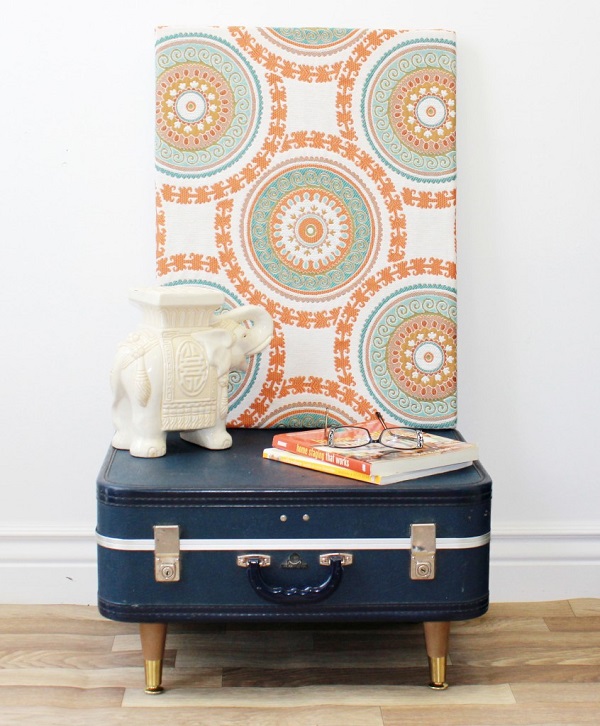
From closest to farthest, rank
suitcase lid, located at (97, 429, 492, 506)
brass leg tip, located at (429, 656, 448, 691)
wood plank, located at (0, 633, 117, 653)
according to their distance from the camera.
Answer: suitcase lid, located at (97, 429, 492, 506) → brass leg tip, located at (429, 656, 448, 691) → wood plank, located at (0, 633, 117, 653)

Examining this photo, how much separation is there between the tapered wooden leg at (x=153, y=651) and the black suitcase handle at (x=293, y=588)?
0.18 meters

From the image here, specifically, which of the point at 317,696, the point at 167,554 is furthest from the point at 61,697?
the point at 317,696

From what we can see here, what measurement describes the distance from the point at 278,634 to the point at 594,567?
26.5 inches

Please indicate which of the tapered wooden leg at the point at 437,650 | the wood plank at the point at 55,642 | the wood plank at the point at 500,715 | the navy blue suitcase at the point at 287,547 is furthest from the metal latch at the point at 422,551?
the wood plank at the point at 55,642

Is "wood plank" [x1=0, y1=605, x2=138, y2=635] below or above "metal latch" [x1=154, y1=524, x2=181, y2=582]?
below

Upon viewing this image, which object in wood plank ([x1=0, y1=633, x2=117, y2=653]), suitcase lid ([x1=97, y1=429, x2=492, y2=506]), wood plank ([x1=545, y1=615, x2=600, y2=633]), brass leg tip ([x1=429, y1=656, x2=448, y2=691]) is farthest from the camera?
wood plank ([x1=545, y1=615, x2=600, y2=633])

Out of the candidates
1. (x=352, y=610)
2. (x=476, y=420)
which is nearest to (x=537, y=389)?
(x=476, y=420)

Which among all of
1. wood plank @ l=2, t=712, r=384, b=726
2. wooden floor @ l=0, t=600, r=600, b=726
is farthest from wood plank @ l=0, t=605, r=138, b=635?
wood plank @ l=2, t=712, r=384, b=726

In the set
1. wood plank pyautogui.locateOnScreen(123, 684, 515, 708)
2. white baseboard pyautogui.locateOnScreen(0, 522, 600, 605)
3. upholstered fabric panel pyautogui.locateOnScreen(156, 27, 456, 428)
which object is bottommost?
wood plank pyautogui.locateOnScreen(123, 684, 515, 708)

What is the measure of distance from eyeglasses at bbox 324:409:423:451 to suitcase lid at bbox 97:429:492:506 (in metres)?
0.07

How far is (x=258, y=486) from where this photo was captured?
149cm

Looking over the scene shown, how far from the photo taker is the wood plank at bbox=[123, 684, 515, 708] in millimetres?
1547

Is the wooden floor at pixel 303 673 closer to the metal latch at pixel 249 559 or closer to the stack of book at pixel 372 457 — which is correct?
the metal latch at pixel 249 559

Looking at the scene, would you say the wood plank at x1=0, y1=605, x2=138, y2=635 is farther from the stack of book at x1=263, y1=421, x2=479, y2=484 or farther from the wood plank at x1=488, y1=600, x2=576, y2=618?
the wood plank at x1=488, y1=600, x2=576, y2=618
